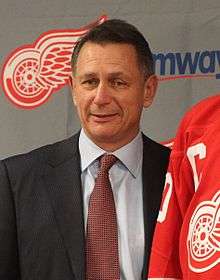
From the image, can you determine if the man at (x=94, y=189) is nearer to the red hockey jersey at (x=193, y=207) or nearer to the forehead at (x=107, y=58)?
the forehead at (x=107, y=58)

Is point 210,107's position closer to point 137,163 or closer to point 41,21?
point 137,163

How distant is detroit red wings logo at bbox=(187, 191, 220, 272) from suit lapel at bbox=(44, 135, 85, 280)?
0.26 meters

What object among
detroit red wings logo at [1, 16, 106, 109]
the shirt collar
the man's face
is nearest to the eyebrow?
the man's face

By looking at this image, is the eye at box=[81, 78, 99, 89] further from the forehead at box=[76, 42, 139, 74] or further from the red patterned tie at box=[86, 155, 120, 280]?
the red patterned tie at box=[86, 155, 120, 280]

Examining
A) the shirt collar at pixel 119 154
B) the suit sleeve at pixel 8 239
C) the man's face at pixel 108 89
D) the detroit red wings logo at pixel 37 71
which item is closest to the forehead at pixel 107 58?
the man's face at pixel 108 89

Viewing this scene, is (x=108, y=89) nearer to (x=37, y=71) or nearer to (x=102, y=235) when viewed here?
(x=102, y=235)

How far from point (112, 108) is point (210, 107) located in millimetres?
227

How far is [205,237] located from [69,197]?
1.11 feet

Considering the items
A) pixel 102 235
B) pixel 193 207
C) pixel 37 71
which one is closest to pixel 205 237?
pixel 193 207

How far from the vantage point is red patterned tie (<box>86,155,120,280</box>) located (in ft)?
3.43

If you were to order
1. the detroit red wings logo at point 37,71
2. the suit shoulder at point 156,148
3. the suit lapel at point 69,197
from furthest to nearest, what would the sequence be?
the detroit red wings logo at point 37,71 → the suit shoulder at point 156,148 → the suit lapel at point 69,197

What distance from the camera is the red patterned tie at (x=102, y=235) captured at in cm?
105

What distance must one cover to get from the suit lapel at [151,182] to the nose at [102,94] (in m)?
0.17

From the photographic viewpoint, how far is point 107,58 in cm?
107
